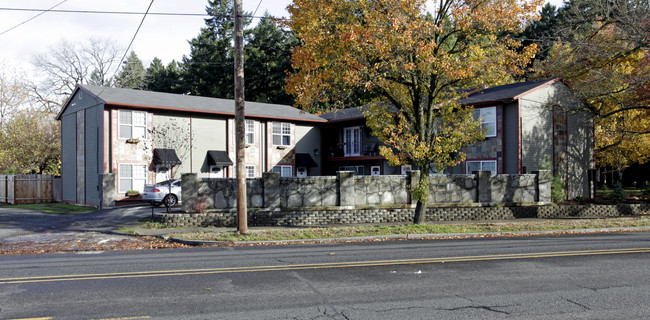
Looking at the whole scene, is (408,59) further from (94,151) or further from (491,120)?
(94,151)

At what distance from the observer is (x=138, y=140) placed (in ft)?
92.5

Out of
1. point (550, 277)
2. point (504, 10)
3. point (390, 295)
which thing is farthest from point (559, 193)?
point (390, 295)

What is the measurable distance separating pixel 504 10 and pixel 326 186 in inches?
364

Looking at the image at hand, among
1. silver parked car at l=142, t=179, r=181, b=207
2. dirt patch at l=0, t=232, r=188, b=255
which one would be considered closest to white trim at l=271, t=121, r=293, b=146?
silver parked car at l=142, t=179, r=181, b=207

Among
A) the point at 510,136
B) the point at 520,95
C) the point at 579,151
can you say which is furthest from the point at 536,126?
the point at 579,151

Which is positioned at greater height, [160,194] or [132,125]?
[132,125]

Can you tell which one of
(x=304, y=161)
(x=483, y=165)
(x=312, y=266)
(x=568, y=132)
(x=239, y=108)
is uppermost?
(x=568, y=132)

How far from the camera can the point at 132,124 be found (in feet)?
92.7

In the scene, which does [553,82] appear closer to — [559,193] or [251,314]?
[559,193]

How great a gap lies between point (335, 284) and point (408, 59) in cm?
1067

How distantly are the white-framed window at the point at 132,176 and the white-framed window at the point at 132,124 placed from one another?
1745mm

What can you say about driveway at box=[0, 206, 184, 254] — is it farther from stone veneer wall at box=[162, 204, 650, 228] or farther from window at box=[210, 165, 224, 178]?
window at box=[210, 165, 224, 178]

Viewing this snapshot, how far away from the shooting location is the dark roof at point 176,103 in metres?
28.3

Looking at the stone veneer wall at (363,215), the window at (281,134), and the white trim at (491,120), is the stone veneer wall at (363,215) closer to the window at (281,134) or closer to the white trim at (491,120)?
the white trim at (491,120)
